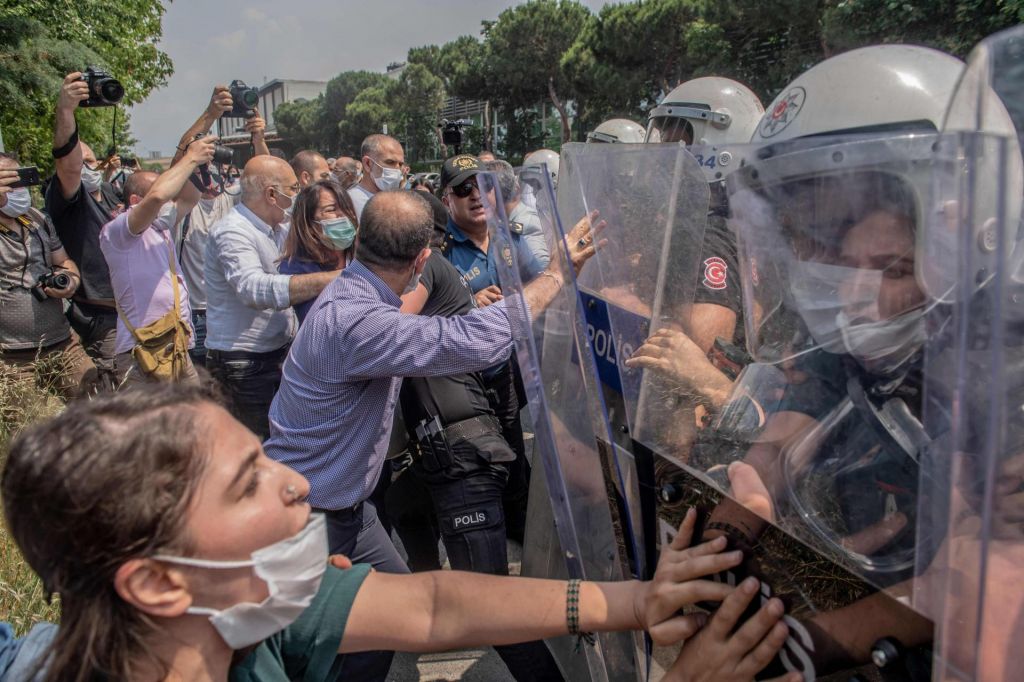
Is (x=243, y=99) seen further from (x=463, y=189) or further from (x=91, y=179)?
(x=463, y=189)

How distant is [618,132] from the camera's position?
6566mm

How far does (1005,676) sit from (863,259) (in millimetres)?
564

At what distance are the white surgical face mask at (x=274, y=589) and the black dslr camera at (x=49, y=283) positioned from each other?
3770 mm

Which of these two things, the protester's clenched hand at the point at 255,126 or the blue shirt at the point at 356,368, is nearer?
the blue shirt at the point at 356,368

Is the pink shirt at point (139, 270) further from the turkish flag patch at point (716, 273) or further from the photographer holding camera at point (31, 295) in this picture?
the turkish flag patch at point (716, 273)

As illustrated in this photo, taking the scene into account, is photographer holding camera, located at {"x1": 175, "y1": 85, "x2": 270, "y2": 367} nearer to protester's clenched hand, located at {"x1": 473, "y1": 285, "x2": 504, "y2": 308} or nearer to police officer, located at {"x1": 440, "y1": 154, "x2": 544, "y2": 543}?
police officer, located at {"x1": 440, "y1": 154, "x2": 544, "y2": 543}

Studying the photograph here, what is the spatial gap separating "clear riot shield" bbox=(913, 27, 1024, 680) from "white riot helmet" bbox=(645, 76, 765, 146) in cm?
247

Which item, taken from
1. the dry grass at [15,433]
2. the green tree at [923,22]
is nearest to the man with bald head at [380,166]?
the dry grass at [15,433]

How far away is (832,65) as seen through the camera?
5.38ft

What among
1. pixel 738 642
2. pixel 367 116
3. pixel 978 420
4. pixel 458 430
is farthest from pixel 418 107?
pixel 978 420

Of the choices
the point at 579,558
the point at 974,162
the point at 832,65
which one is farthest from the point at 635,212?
the point at 974,162

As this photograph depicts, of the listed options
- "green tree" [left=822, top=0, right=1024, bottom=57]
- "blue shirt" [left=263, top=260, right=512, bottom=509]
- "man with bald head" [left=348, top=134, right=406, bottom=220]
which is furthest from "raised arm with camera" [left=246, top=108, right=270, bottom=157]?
"green tree" [left=822, top=0, right=1024, bottom=57]

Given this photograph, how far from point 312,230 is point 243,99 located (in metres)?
2.52

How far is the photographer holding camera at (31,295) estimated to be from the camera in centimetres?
421
